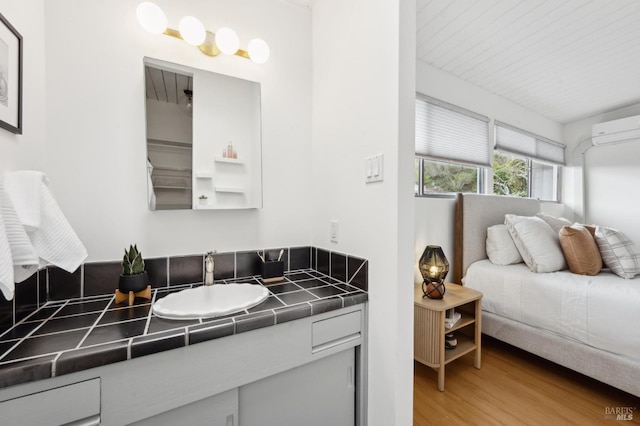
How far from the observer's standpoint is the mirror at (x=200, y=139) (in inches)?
46.0

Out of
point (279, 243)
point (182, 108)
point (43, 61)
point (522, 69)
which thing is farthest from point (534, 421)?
point (43, 61)

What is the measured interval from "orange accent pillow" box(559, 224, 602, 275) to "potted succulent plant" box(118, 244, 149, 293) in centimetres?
272

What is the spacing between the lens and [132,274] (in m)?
1.00

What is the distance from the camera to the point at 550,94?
106 inches

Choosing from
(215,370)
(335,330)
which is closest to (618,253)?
(335,330)

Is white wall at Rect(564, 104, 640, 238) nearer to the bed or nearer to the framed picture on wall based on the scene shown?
the bed

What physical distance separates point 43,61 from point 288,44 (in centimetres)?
109

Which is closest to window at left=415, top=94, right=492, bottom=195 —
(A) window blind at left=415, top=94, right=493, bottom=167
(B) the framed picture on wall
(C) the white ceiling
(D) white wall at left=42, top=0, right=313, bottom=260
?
(A) window blind at left=415, top=94, right=493, bottom=167

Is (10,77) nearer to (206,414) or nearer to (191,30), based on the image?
(191,30)

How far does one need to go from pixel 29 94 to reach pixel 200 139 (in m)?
0.57

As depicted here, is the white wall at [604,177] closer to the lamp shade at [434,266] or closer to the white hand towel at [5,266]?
the lamp shade at [434,266]

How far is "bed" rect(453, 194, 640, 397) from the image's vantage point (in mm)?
1404

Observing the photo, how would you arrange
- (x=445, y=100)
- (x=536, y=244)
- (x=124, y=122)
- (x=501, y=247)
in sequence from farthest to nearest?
(x=445, y=100) < (x=501, y=247) < (x=536, y=244) < (x=124, y=122)

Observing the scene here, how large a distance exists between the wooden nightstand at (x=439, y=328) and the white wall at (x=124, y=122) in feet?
3.29
